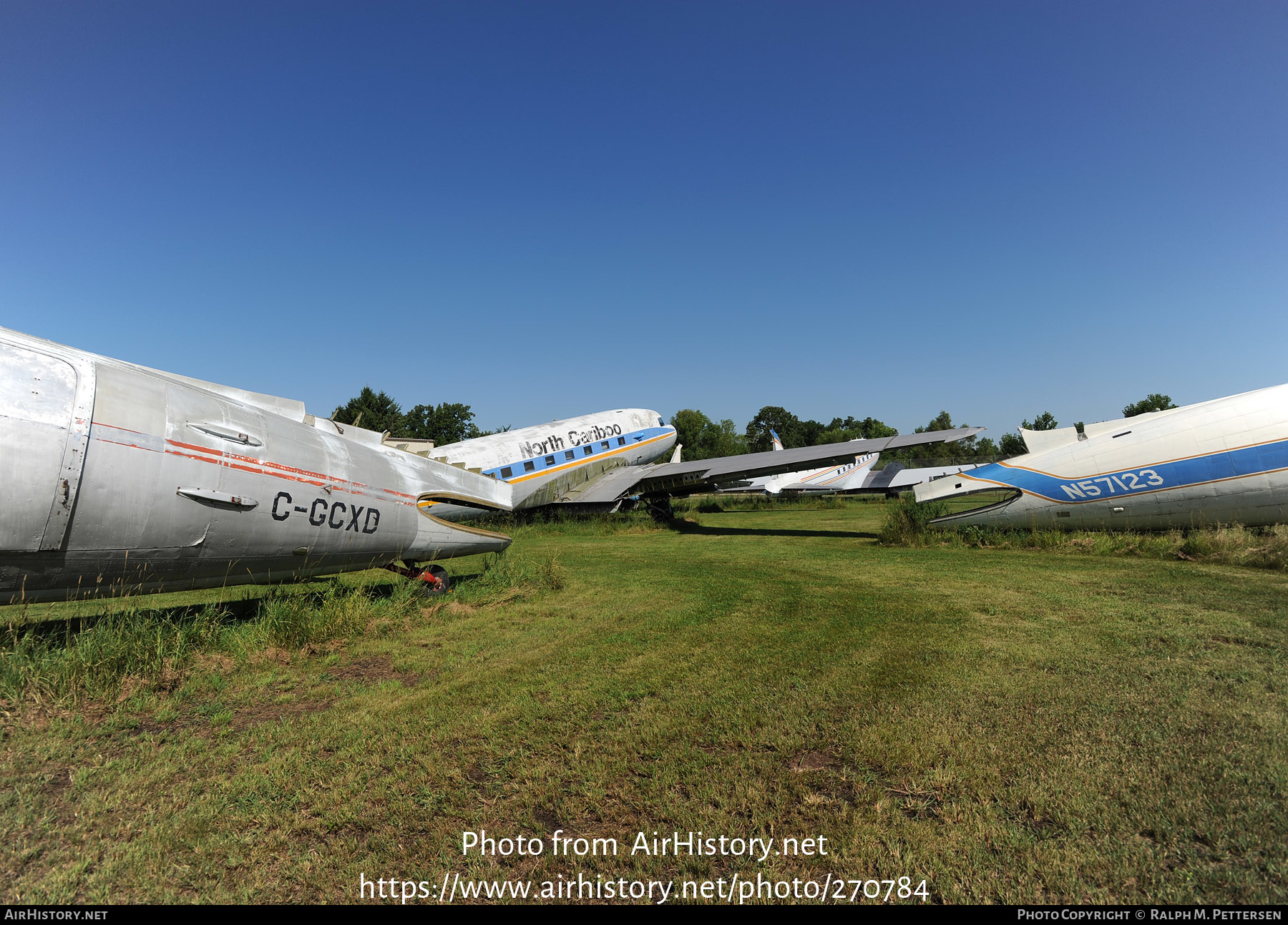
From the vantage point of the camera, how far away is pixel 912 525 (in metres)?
16.6

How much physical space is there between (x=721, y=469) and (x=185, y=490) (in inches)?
758

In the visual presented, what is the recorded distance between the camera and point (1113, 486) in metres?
13.7

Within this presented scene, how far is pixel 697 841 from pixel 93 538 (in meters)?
6.72

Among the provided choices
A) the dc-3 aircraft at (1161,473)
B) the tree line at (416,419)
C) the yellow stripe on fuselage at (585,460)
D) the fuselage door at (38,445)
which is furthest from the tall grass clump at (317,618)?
the tree line at (416,419)

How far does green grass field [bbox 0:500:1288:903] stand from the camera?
283cm

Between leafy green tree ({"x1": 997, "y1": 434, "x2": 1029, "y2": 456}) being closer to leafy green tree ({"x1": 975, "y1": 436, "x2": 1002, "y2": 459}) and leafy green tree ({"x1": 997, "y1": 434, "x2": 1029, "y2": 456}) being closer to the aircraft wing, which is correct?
leafy green tree ({"x1": 975, "y1": 436, "x2": 1002, "y2": 459})

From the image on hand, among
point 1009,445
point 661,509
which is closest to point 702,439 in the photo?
point 1009,445

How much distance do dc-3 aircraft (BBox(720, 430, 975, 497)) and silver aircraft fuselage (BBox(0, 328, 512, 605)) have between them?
35.1 metres

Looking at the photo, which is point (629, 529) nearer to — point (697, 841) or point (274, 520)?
point (274, 520)

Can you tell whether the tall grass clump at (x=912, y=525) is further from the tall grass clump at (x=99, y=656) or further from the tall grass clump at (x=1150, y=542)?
the tall grass clump at (x=99, y=656)

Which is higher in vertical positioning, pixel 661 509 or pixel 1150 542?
pixel 661 509

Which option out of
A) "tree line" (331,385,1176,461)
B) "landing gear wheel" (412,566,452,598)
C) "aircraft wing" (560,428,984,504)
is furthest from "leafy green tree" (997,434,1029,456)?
"landing gear wheel" (412,566,452,598)

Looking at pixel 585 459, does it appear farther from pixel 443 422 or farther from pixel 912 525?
pixel 443 422

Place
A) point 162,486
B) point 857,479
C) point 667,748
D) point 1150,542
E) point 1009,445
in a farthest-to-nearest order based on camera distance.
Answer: point 1009,445, point 857,479, point 1150,542, point 162,486, point 667,748
